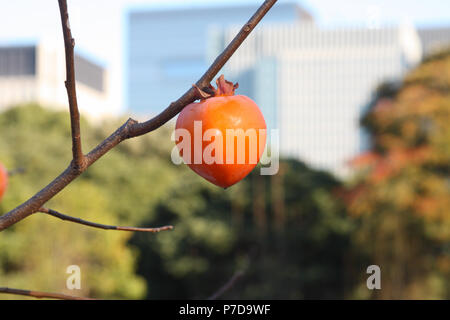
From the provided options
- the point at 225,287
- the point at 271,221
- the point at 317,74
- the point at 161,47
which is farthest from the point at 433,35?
the point at 225,287

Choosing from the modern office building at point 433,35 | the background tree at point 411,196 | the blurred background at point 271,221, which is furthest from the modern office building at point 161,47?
the background tree at point 411,196

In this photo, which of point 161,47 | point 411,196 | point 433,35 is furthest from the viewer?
point 161,47

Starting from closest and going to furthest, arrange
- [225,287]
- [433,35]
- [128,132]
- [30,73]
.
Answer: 1. [128,132]
2. [225,287]
3. [30,73]
4. [433,35]

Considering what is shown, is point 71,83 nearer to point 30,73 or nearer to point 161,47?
point 30,73

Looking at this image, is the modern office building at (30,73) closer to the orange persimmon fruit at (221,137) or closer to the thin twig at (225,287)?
the thin twig at (225,287)

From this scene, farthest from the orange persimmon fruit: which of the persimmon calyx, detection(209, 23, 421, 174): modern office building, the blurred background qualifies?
detection(209, 23, 421, 174): modern office building
